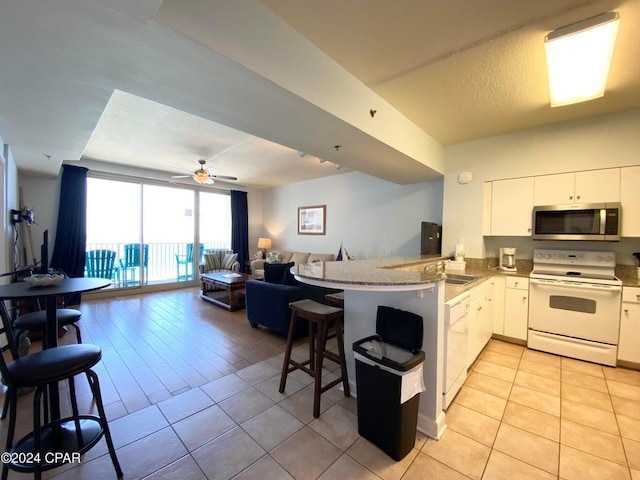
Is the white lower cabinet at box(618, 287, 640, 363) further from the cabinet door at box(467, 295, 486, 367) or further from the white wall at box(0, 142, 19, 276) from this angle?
the white wall at box(0, 142, 19, 276)

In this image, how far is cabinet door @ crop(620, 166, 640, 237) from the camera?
2578mm

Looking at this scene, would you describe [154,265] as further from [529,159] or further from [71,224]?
[529,159]

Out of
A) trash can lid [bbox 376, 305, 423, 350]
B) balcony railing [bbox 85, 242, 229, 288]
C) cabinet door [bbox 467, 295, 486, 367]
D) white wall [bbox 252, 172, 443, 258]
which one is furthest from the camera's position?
balcony railing [bbox 85, 242, 229, 288]

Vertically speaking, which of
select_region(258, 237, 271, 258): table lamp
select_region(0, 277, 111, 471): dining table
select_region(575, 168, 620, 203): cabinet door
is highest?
select_region(575, 168, 620, 203): cabinet door

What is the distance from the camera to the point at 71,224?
191 inches

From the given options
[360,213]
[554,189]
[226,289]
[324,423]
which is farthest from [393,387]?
A: [360,213]

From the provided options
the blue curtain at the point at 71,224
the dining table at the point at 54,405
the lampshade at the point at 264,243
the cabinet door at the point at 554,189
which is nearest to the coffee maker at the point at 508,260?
the cabinet door at the point at 554,189

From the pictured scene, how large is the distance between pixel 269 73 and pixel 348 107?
0.76 metres

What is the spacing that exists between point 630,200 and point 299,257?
5.18 m

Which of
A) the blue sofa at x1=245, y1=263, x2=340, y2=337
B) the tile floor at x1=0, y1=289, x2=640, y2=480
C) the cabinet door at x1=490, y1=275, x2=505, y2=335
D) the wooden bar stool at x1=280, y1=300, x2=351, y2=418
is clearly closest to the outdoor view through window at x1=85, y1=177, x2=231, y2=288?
the tile floor at x1=0, y1=289, x2=640, y2=480

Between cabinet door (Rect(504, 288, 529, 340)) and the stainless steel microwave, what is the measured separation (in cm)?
68

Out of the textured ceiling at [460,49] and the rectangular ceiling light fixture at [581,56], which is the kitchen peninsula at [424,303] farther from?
the rectangular ceiling light fixture at [581,56]

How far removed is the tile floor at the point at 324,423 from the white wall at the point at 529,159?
132 cm

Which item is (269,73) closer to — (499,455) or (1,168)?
(499,455)
